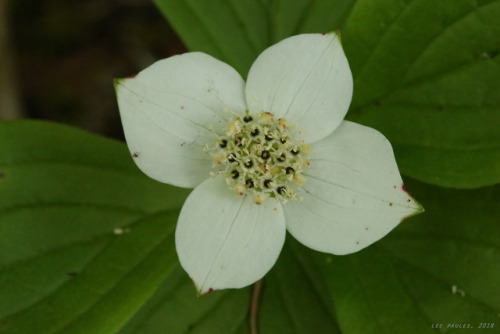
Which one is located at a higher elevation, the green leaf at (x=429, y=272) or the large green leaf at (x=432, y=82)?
the large green leaf at (x=432, y=82)

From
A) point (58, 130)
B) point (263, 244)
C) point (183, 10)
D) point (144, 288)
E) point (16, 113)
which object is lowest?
point (16, 113)

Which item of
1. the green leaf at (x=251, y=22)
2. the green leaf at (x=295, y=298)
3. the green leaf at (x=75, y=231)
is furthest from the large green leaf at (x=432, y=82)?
the green leaf at (x=75, y=231)

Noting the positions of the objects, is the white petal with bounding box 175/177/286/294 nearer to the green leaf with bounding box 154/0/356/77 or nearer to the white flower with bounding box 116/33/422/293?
the white flower with bounding box 116/33/422/293

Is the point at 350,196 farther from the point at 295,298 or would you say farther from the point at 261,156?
the point at 295,298

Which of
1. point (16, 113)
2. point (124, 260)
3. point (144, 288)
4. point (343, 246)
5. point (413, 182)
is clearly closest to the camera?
point (343, 246)

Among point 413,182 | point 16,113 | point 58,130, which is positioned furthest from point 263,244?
point 16,113

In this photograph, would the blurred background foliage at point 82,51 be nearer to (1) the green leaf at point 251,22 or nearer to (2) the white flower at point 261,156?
(1) the green leaf at point 251,22

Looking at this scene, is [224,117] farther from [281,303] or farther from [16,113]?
[16,113]
